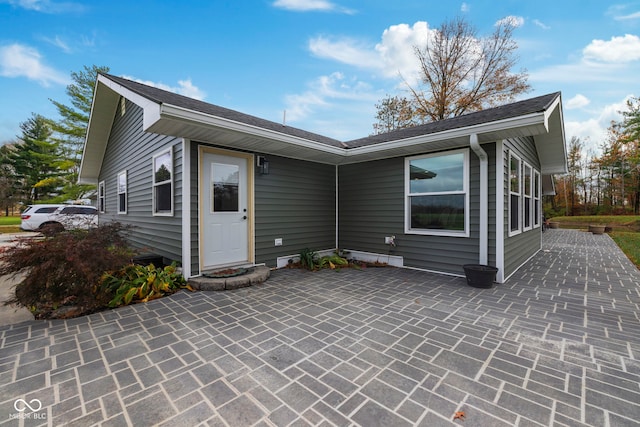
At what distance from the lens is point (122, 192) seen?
23.5 feet

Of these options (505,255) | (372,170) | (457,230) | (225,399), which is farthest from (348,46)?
(225,399)

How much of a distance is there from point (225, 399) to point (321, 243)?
182 inches

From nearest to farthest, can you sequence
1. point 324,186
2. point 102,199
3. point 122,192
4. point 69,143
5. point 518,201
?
point 518,201 → point 324,186 → point 122,192 → point 102,199 → point 69,143

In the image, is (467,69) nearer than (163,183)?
No

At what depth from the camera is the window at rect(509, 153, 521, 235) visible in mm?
4855

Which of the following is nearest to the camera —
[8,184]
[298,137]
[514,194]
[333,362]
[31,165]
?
[333,362]

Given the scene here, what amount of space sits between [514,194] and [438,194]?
1.54 m

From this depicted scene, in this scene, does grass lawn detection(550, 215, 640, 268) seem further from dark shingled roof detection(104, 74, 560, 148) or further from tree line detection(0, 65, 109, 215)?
tree line detection(0, 65, 109, 215)

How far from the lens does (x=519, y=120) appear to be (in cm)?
362

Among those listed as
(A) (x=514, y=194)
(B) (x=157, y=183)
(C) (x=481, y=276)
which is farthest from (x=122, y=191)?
(A) (x=514, y=194)

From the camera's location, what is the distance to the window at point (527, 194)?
5848mm

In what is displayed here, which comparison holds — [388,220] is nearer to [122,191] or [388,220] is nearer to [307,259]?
[307,259]

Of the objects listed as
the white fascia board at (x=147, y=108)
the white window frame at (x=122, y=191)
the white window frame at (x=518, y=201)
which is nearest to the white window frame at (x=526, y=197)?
the white window frame at (x=518, y=201)

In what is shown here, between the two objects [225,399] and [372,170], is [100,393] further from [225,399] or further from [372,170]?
[372,170]
